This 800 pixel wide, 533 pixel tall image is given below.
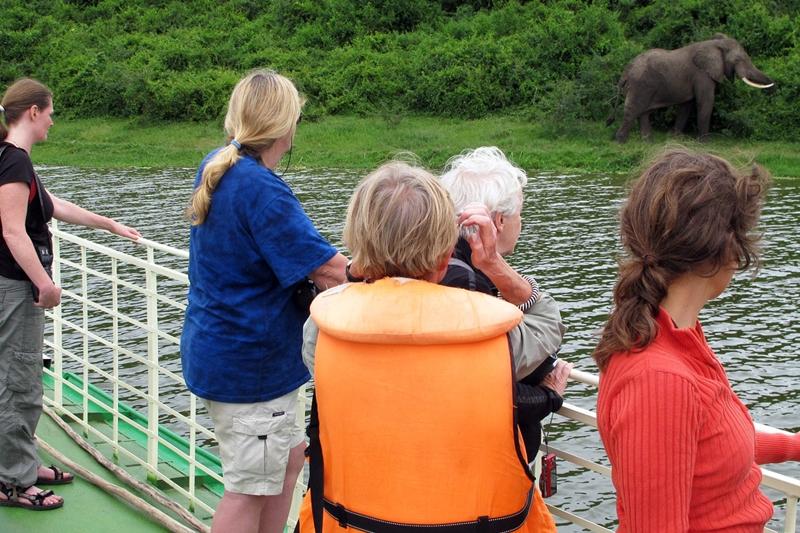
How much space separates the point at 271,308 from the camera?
279cm

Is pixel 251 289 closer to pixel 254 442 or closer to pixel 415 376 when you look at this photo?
pixel 254 442

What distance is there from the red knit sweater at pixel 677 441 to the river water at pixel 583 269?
1.29 ft

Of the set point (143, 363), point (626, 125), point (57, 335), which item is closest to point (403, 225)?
point (57, 335)

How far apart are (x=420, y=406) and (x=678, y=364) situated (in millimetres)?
491

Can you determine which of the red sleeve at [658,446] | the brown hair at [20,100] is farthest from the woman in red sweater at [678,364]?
the brown hair at [20,100]

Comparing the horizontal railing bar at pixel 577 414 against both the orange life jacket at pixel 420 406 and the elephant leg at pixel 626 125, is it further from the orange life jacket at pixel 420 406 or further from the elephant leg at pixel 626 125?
the elephant leg at pixel 626 125

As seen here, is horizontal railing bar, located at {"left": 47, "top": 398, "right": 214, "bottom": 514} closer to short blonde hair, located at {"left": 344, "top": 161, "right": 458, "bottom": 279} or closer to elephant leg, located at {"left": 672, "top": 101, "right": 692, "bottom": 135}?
short blonde hair, located at {"left": 344, "top": 161, "right": 458, "bottom": 279}

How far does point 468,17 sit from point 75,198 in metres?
13.7

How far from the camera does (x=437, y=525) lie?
6.75 feet

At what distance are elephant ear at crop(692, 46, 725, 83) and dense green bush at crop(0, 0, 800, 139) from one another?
52cm

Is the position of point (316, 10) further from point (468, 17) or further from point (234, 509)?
point (234, 509)

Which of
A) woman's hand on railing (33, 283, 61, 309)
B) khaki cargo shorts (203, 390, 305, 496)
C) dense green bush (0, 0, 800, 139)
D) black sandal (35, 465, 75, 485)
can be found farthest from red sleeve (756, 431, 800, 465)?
dense green bush (0, 0, 800, 139)

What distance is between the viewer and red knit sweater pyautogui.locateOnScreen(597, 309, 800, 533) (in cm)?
178

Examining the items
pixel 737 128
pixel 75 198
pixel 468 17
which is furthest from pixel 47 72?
pixel 737 128
